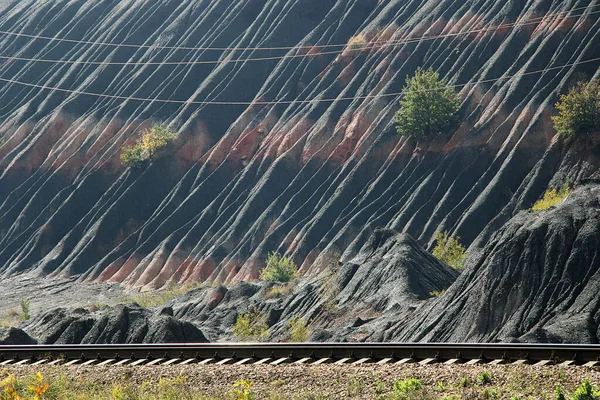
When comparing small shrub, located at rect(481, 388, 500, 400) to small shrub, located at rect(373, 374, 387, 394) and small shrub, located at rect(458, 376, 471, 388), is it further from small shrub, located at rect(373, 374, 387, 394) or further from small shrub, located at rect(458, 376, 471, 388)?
small shrub, located at rect(373, 374, 387, 394)

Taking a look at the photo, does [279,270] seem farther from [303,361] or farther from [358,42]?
[303,361]

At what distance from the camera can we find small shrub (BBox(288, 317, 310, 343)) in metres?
32.4

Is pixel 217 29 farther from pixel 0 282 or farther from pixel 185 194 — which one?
pixel 0 282

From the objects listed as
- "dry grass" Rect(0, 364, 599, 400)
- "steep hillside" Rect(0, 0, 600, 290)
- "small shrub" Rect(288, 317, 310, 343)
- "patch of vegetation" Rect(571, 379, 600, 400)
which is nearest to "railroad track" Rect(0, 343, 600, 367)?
"dry grass" Rect(0, 364, 599, 400)

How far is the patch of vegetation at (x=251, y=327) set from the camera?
35216 mm

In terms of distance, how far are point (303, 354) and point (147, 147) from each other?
177ft

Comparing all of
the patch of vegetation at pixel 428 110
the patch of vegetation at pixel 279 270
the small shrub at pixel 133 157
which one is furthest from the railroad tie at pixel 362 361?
the small shrub at pixel 133 157

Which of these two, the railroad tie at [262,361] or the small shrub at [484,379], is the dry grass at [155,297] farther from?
the small shrub at [484,379]

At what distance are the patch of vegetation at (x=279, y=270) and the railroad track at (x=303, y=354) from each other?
28913 mm

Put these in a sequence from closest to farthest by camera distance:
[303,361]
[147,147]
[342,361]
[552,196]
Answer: [342,361], [303,361], [552,196], [147,147]

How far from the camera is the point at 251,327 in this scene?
36719 millimetres

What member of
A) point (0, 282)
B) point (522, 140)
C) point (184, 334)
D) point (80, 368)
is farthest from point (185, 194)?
point (80, 368)

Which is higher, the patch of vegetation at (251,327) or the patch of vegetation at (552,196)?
the patch of vegetation at (552,196)

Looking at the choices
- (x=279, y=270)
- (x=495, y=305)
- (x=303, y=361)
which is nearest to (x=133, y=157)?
(x=279, y=270)
